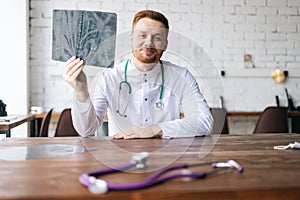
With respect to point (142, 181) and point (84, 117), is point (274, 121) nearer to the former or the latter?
point (84, 117)

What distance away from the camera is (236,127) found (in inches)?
160

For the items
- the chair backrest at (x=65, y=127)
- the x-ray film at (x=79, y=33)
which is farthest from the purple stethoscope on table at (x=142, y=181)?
the chair backrest at (x=65, y=127)

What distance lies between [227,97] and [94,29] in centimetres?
293

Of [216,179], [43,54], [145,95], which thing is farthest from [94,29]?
[43,54]

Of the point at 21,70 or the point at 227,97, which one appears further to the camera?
the point at 227,97

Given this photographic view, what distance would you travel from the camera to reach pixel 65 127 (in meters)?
3.01

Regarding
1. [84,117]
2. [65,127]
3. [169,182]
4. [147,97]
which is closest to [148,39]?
[147,97]

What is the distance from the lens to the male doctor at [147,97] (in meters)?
1.59

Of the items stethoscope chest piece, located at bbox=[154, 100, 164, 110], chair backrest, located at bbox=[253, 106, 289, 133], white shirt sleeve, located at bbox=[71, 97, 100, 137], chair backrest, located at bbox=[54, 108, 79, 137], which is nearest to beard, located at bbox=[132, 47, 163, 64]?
stethoscope chest piece, located at bbox=[154, 100, 164, 110]

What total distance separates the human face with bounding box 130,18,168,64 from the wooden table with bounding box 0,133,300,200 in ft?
1.64

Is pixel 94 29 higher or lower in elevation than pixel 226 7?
lower

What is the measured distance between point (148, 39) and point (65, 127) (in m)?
1.54

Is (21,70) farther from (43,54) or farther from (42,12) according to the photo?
(42,12)

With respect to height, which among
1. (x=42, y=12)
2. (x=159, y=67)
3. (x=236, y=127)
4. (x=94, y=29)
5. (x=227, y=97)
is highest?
(x=42, y=12)
